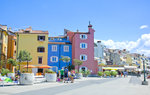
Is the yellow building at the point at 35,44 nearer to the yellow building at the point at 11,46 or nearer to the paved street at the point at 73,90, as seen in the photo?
the yellow building at the point at 11,46

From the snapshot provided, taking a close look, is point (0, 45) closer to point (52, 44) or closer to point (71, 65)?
point (52, 44)

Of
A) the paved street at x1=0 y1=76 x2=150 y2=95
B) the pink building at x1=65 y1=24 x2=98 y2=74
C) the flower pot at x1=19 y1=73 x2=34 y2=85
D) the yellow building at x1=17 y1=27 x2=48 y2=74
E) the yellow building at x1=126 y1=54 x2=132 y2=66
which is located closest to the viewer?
the paved street at x1=0 y1=76 x2=150 y2=95

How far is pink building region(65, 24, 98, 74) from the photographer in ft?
153

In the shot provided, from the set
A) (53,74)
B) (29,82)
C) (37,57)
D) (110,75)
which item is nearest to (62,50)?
(37,57)

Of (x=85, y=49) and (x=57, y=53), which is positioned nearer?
(x=57, y=53)

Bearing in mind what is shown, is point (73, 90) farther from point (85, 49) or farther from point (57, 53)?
point (85, 49)

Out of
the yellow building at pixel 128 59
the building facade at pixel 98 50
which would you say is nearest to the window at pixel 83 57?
the building facade at pixel 98 50

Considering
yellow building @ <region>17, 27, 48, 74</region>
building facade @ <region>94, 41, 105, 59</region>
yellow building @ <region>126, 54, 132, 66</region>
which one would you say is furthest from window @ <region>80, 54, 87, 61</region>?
yellow building @ <region>126, 54, 132, 66</region>

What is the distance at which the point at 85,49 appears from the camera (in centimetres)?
4694

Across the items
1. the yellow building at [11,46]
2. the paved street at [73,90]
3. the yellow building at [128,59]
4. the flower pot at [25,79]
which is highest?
the yellow building at [11,46]

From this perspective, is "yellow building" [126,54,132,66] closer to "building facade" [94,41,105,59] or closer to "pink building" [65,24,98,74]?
"building facade" [94,41,105,59]

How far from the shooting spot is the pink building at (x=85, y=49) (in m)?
46.6

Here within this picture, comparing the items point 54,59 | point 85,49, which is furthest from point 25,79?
point 85,49

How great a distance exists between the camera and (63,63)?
46.5 metres
